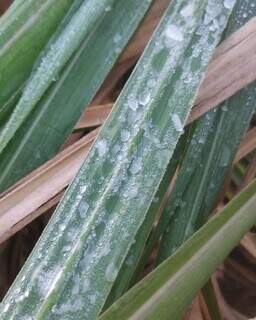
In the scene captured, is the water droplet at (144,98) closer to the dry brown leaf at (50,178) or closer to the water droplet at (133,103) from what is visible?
the water droplet at (133,103)

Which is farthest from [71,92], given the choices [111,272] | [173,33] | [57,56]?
[111,272]

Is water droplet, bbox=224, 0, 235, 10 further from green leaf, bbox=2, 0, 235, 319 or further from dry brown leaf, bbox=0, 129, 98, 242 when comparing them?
dry brown leaf, bbox=0, 129, 98, 242

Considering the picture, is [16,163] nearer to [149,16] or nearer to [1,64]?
[1,64]

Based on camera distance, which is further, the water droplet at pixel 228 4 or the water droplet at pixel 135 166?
the water droplet at pixel 228 4

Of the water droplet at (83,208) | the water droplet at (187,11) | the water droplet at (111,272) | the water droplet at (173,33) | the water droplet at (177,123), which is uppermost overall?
the water droplet at (187,11)

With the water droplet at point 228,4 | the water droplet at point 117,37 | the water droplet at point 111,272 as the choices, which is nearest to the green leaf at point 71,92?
the water droplet at point 117,37

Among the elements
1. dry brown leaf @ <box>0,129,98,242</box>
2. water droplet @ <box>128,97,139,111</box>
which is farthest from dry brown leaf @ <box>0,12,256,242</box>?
water droplet @ <box>128,97,139,111</box>
